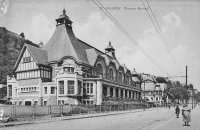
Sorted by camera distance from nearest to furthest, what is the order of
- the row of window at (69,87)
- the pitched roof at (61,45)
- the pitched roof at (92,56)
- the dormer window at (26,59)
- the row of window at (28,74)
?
the row of window at (69,87) → the row of window at (28,74) → the dormer window at (26,59) → the pitched roof at (61,45) → the pitched roof at (92,56)

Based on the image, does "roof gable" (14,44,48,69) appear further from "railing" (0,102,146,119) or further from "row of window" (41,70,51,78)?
"railing" (0,102,146,119)

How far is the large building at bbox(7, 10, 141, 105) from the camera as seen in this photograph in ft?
159

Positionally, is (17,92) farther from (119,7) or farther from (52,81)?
(119,7)

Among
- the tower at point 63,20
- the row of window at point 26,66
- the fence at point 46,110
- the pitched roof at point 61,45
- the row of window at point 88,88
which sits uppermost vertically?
the tower at point 63,20

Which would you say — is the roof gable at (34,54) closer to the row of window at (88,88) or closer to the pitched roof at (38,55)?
the pitched roof at (38,55)

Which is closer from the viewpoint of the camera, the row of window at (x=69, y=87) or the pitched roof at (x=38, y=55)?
the row of window at (x=69, y=87)

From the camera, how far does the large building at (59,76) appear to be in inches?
1912

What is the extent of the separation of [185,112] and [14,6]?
13.8 meters

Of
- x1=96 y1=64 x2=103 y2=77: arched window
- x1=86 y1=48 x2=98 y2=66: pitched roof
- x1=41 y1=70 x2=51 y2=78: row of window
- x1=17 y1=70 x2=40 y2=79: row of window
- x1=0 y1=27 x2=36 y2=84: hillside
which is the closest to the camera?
x1=17 y1=70 x2=40 y2=79: row of window

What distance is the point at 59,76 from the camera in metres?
48.3

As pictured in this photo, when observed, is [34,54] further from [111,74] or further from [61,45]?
[111,74]

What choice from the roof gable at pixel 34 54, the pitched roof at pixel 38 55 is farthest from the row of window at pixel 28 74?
the pitched roof at pixel 38 55

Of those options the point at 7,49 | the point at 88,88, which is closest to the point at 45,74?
the point at 88,88

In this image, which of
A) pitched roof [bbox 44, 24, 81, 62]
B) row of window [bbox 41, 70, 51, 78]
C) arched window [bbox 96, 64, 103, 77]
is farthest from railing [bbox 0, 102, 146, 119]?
arched window [bbox 96, 64, 103, 77]
